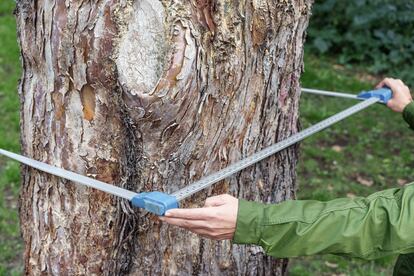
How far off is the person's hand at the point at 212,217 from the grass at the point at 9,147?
2189mm

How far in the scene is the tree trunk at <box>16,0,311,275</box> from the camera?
6.12 ft

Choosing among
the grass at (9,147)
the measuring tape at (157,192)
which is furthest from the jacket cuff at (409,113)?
the grass at (9,147)

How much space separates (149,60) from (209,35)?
0.68 feet

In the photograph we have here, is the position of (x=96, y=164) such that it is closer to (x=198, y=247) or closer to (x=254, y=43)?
(x=198, y=247)

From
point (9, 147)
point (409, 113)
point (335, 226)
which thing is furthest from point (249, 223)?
point (9, 147)

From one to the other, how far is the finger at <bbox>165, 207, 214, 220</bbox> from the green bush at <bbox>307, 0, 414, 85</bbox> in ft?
18.6

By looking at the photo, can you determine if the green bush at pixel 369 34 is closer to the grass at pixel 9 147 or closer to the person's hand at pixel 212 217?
the grass at pixel 9 147

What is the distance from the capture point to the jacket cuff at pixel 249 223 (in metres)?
1.77

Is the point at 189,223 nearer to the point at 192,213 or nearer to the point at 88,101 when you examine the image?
the point at 192,213

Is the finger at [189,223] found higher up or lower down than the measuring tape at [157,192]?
lower down

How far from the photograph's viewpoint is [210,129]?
2.06 metres

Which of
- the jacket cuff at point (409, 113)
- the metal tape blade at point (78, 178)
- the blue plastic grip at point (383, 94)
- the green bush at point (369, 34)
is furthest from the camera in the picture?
the green bush at point (369, 34)

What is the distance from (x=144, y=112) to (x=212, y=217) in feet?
1.27

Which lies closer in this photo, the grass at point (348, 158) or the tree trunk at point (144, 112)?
the tree trunk at point (144, 112)
